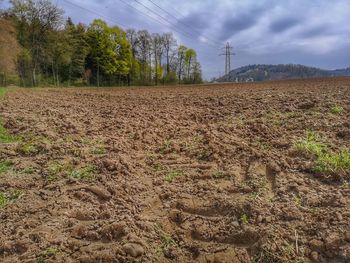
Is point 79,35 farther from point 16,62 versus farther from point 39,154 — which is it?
point 39,154

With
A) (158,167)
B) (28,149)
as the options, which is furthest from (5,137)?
(158,167)

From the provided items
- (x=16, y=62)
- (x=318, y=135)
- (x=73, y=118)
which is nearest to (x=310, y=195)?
(x=318, y=135)

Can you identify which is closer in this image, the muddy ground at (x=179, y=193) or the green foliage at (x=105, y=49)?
the muddy ground at (x=179, y=193)

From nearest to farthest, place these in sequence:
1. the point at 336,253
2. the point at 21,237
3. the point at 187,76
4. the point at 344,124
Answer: the point at 336,253 → the point at 21,237 → the point at 344,124 → the point at 187,76

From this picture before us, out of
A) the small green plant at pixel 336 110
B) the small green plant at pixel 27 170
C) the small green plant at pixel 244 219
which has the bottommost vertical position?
the small green plant at pixel 244 219

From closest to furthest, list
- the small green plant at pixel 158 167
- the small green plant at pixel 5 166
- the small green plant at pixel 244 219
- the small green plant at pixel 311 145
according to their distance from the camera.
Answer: the small green plant at pixel 244 219 → the small green plant at pixel 311 145 → the small green plant at pixel 158 167 → the small green plant at pixel 5 166

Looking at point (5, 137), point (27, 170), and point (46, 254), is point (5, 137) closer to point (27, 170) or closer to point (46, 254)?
point (27, 170)

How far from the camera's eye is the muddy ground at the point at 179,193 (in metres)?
2.92

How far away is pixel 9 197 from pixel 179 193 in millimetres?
2171

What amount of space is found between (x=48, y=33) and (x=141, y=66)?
2117cm

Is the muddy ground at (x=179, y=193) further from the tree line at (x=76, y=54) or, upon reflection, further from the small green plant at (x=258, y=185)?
the tree line at (x=76, y=54)

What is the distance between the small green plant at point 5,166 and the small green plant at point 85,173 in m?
1.16

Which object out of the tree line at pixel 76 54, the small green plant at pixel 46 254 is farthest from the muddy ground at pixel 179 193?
the tree line at pixel 76 54

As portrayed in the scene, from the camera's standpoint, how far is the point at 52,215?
3578 mm
